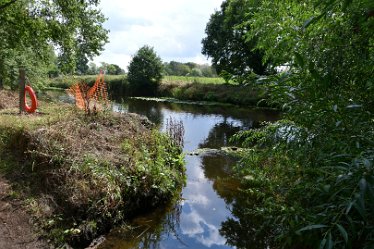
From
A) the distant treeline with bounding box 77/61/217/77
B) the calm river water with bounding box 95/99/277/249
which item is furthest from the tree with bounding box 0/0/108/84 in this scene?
the distant treeline with bounding box 77/61/217/77

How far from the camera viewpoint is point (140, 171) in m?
6.13

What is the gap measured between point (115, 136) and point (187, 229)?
2378 mm

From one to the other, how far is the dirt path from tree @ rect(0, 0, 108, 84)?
5297 millimetres

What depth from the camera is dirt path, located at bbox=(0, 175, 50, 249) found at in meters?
4.31

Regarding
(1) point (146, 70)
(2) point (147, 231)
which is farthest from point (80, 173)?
(1) point (146, 70)

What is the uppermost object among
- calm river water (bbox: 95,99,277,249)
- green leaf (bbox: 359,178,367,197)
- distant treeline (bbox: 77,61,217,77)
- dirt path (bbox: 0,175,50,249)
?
distant treeline (bbox: 77,61,217,77)

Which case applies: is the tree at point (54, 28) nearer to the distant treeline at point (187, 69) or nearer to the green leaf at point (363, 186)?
the green leaf at point (363, 186)

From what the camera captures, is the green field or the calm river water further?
the green field

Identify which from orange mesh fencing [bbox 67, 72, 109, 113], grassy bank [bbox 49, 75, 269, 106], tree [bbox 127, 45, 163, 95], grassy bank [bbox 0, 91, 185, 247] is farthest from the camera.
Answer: tree [bbox 127, 45, 163, 95]

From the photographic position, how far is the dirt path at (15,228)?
431 cm

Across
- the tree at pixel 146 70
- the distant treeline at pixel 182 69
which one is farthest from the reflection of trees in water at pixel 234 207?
the distant treeline at pixel 182 69

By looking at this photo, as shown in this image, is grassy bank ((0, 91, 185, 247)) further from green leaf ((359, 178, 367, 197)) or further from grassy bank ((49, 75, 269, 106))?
grassy bank ((49, 75, 269, 106))

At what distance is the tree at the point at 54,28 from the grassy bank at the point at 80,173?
123 inches

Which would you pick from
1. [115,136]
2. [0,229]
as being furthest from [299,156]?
[115,136]
